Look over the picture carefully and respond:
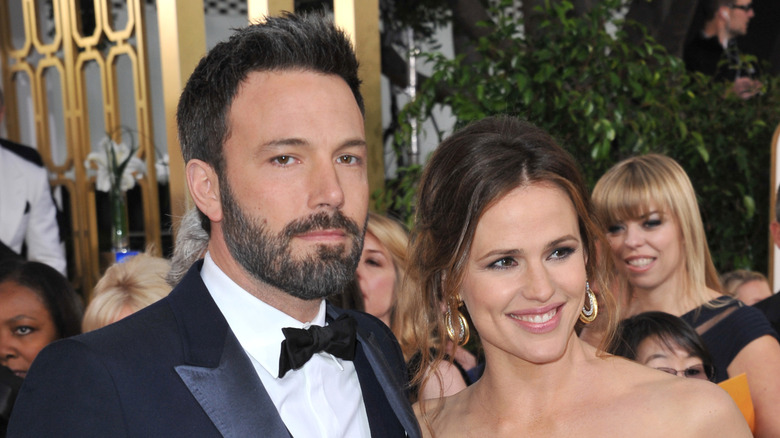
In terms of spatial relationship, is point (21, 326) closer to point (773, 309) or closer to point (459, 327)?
point (459, 327)

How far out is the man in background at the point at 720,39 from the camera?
579 centimetres

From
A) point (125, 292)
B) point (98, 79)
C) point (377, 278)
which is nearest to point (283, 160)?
point (125, 292)

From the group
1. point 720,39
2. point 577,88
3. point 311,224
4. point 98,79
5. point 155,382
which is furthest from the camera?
point 720,39

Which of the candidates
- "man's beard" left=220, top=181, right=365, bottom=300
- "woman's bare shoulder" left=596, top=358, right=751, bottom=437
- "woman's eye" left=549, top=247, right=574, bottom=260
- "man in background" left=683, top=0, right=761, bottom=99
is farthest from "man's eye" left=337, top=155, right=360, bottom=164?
"man in background" left=683, top=0, right=761, bottom=99

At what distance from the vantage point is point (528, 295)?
1.71 meters

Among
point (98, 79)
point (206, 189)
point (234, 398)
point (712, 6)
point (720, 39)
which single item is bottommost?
point (234, 398)

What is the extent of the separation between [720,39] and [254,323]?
530cm

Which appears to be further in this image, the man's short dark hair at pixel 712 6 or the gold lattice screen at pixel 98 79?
the man's short dark hair at pixel 712 6

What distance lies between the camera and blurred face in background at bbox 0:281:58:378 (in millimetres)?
2680

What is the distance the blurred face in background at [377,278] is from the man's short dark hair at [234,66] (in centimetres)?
149

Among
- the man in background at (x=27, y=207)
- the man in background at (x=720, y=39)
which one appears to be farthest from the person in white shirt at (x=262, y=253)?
the man in background at (x=720, y=39)

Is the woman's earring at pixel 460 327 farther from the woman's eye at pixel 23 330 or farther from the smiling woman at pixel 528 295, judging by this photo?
the woman's eye at pixel 23 330

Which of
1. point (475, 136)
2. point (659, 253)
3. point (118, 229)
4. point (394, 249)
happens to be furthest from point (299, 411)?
point (118, 229)

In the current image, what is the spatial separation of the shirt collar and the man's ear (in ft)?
0.42
